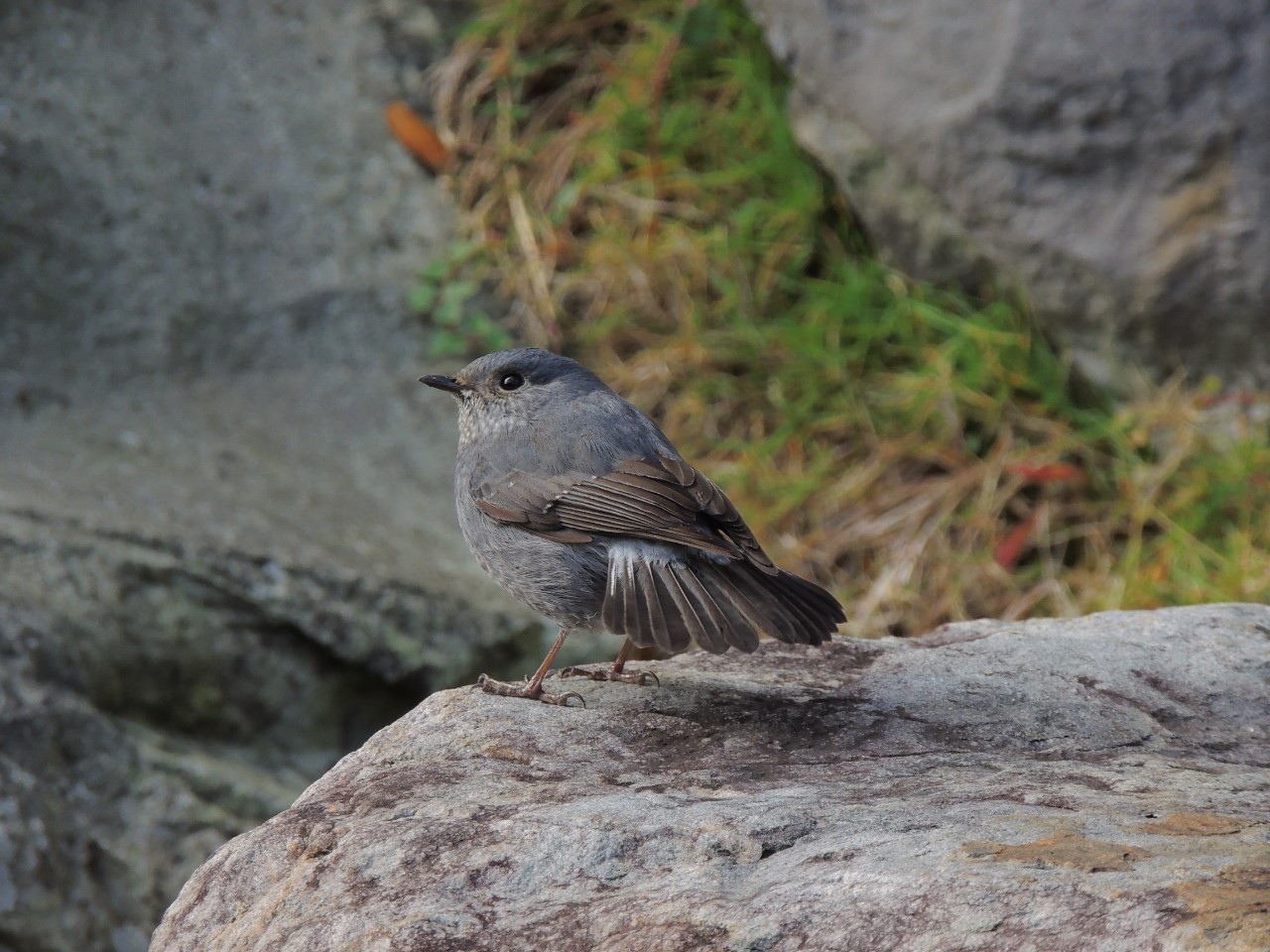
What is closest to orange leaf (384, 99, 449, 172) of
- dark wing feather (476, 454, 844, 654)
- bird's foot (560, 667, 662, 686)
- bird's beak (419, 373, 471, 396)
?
bird's beak (419, 373, 471, 396)

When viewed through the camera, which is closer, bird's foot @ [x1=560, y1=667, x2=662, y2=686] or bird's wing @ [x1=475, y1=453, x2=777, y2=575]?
bird's wing @ [x1=475, y1=453, x2=777, y2=575]

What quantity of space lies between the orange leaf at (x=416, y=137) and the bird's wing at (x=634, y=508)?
3714mm

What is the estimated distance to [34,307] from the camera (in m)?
6.18

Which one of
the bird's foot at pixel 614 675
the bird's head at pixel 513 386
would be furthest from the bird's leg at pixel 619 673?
the bird's head at pixel 513 386

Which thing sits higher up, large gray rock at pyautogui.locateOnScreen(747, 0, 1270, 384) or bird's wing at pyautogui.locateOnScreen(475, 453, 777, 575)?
large gray rock at pyautogui.locateOnScreen(747, 0, 1270, 384)

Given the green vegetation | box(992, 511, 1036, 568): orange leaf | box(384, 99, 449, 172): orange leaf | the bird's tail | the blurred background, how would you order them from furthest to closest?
box(384, 99, 449, 172): orange leaf < box(992, 511, 1036, 568): orange leaf < the green vegetation < the blurred background < the bird's tail

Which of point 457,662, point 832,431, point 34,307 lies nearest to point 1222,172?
point 832,431

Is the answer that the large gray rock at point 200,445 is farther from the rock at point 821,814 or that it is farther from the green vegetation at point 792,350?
the rock at point 821,814

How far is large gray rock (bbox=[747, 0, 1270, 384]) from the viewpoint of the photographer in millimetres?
5496

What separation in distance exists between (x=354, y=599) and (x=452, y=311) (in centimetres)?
209

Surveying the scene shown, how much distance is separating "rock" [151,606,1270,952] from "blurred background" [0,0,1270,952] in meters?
1.75

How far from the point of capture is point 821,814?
271cm

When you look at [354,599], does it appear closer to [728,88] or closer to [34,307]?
[34,307]

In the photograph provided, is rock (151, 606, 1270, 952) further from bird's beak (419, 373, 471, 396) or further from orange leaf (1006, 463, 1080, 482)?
orange leaf (1006, 463, 1080, 482)
